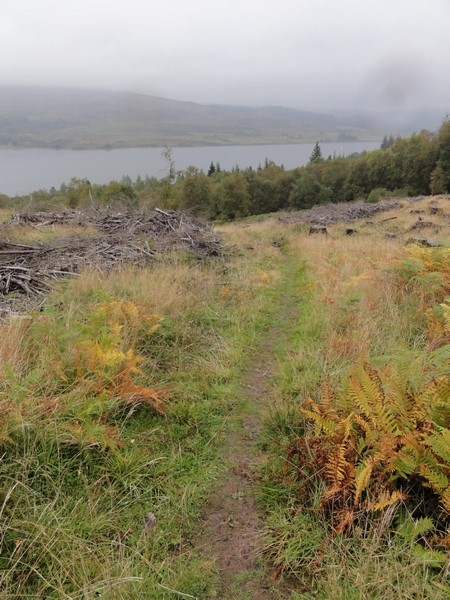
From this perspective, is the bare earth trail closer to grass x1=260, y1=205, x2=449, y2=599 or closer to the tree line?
grass x1=260, y1=205, x2=449, y2=599

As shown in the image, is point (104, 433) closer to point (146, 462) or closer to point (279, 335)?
point (146, 462)

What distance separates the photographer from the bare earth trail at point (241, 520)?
7.38ft

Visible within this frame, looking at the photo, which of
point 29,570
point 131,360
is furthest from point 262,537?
point 131,360

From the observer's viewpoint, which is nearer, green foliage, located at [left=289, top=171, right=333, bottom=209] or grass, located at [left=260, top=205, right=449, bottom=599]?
grass, located at [left=260, top=205, right=449, bottom=599]

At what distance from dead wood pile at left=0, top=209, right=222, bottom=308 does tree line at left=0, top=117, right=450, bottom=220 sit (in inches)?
1470

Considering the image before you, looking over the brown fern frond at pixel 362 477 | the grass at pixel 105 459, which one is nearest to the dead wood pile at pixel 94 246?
the grass at pixel 105 459

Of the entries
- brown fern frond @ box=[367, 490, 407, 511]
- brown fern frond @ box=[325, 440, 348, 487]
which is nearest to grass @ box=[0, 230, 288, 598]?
brown fern frond @ box=[325, 440, 348, 487]

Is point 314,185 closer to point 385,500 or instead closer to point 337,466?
point 337,466

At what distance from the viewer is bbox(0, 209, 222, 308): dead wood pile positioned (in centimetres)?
671

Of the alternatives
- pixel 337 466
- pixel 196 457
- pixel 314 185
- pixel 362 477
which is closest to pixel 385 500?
pixel 362 477

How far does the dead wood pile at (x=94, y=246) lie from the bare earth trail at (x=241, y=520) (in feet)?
12.3

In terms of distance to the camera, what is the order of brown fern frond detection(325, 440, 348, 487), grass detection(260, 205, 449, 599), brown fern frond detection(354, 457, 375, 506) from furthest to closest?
brown fern frond detection(325, 440, 348, 487)
brown fern frond detection(354, 457, 375, 506)
grass detection(260, 205, 449, 599)

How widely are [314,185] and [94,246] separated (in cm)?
6124

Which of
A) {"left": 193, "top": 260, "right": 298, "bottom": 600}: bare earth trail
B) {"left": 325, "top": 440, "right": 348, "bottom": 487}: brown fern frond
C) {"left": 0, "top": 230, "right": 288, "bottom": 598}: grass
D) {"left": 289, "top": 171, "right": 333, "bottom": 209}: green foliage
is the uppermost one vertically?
{"left": 325, "top": 440, "right": 348, "bottom": 487}: brown fern frond
